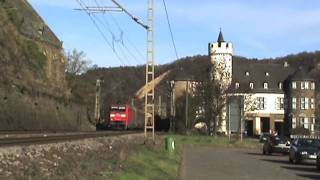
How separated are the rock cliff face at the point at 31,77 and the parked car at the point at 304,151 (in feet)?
74.4

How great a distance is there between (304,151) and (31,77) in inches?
1363

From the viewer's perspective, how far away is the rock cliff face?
Result: 182 feet

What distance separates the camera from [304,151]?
40.5 m

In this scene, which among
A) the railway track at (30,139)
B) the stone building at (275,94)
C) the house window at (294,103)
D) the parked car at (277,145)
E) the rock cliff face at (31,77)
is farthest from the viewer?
the house window at (294,103)

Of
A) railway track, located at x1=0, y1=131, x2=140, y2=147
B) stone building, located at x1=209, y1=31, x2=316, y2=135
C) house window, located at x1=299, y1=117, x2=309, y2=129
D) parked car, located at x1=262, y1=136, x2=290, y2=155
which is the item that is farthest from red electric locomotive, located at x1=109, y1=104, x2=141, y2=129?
house window, located at x1=299, y1=117, x2=309, y2=129

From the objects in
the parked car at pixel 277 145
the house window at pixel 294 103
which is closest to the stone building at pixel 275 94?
the house window at pixel 294 103

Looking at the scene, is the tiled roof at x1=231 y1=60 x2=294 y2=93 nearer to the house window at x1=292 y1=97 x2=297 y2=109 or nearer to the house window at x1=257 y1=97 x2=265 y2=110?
the house window at x1=257 y1=97 x2=265 y2=110

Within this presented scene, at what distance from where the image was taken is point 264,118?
5561 inches

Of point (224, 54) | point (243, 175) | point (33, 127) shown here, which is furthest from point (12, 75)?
point (224, 54)

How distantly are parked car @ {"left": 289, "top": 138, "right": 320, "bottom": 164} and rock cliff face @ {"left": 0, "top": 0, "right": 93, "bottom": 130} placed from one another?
74.4 ft

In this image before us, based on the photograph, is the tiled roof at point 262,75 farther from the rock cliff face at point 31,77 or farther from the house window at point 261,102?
the rock cliff face at point 31,77

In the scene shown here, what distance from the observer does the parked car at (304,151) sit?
40.3m

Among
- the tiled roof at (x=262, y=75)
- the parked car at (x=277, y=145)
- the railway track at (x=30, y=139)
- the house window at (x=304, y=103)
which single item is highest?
the tiled roof at (x=262, y=75)

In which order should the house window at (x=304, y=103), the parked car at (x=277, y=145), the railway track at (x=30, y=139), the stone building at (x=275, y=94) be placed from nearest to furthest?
the railway track at (x=30, y=139) < the parked car at (x=277, y=145) < the stone building at (x=275, y=94) < the house window at (x=304, y=103)
